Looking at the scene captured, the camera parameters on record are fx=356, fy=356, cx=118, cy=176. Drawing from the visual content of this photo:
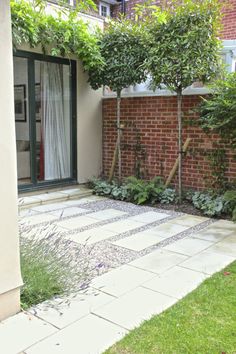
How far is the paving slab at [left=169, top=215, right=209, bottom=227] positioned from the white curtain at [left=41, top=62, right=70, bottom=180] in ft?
8.50

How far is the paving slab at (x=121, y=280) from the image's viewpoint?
2875mm

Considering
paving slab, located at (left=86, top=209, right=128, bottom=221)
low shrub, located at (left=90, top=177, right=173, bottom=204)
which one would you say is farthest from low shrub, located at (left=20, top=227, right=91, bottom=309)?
low shrub, located at (left=90, top=177, right=173, bottom=204)

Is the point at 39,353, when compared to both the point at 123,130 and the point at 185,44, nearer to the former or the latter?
the point at 185,44

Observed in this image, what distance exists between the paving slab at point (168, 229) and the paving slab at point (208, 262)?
718mm

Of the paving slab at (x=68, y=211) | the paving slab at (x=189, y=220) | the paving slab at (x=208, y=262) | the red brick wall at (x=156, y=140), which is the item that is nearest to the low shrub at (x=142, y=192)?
the red brick wall at (x=156, y=140)

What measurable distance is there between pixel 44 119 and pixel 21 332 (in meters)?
4.61

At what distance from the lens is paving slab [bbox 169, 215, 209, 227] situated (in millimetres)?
4855

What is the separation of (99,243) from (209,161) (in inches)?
106

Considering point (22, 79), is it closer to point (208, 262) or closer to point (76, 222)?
point (76, 222)

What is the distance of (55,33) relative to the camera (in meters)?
5.63

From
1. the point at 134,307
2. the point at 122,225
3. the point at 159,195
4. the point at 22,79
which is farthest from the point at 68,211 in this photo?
the point at 134,307

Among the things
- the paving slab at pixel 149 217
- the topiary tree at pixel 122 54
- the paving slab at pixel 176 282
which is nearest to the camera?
the paving slab at pixel 176 282

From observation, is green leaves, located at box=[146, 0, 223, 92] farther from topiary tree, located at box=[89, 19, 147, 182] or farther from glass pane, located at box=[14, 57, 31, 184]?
glass pane, located at box=[14, 57, 31, 184]

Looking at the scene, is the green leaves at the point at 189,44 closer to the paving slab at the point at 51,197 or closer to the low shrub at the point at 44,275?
the paving slab at the point at 51,197
